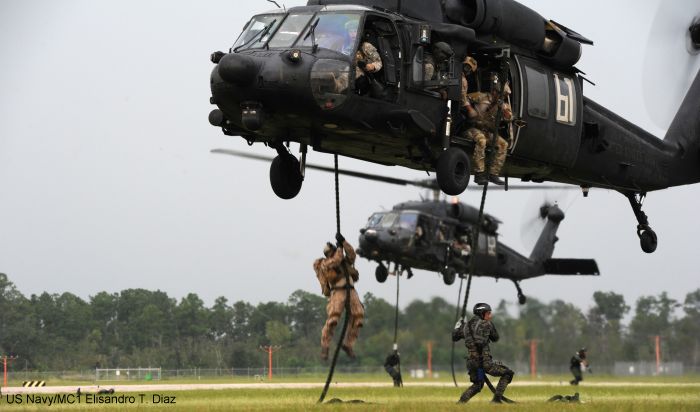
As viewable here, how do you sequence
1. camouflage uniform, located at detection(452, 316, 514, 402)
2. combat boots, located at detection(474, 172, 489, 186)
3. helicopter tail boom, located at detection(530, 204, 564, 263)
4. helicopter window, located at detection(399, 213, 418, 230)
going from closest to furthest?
camouflage uniform, located at detection(452, 316, 514, 402) → combat boots, located at detection(474, 172, 489, 186) → helicopter window, located at detection(399, 213, 418, 230) → helicopter tail boom, located at detection(530, 204, 564, 263)

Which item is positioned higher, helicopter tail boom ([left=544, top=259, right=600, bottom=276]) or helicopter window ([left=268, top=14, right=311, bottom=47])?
helicopter window ([left=268, top=14, right=311, bottom=47])

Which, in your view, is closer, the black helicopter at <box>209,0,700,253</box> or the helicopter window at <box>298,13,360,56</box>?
the black helicopter at <box>209,0,700,253</box>

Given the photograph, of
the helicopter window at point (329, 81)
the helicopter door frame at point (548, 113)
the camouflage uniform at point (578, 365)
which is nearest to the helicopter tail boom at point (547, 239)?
the camouflage uniform at point (578, 365)

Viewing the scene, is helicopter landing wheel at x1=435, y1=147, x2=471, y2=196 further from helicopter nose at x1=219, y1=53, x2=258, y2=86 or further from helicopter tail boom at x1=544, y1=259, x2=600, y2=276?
helicopter tail boom at x1=544, y1=259, x2=600, y2=276

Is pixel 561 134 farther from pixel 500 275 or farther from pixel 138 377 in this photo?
pixel 500 275

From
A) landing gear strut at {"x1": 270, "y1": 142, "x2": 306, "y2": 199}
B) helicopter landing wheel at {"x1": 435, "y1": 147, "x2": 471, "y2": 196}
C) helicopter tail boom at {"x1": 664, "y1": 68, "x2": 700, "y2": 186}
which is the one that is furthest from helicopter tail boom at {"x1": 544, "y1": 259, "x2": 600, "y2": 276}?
landing gear strut at {"x1": 270, "y1": 142, "x2": 306, "y2": 199}

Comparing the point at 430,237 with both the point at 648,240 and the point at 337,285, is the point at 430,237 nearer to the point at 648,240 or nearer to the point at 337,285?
the point at 648,240

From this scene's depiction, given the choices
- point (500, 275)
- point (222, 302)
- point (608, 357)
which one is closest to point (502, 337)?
point (608, 357)

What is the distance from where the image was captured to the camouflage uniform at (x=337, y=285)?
1830cm

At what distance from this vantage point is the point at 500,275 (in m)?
45.2

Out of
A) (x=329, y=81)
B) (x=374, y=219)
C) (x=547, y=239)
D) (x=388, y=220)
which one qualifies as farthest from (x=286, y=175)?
(x=547, y=239)

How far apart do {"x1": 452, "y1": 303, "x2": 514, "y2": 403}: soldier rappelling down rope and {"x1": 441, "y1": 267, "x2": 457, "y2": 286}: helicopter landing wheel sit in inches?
977

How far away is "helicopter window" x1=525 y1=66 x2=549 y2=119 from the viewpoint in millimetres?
20312

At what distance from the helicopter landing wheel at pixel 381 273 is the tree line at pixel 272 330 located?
3.88 metres
